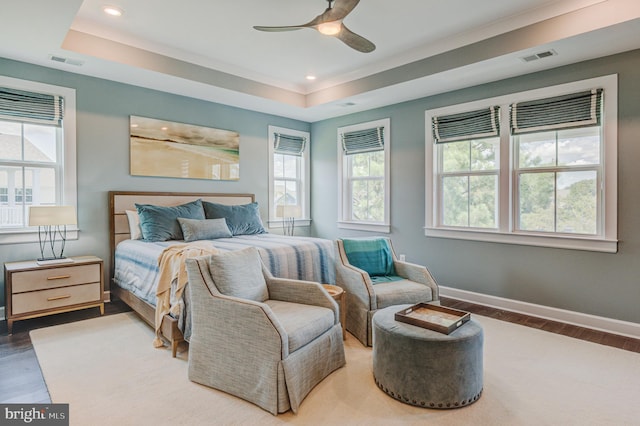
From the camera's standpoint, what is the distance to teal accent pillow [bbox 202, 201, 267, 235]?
15.2ft

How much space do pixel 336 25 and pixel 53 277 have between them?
3423 mm

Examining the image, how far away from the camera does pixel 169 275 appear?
2869mm

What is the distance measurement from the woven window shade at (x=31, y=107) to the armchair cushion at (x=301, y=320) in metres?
3.20

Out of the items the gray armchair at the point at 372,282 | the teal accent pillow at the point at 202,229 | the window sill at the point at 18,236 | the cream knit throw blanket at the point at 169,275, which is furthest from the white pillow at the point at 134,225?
the gray armchair at the point at 372,282

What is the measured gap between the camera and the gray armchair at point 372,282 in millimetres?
3002

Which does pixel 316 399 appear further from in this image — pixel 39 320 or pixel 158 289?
pixel 39 320

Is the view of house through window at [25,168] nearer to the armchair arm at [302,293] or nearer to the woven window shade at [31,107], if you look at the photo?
the woven window shade at [31,107]

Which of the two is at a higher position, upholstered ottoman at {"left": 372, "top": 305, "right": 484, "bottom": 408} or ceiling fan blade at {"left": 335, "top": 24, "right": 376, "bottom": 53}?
ceiling fan blade at {"left": 335, "top": 24, "right": 376, "bottom": 53}

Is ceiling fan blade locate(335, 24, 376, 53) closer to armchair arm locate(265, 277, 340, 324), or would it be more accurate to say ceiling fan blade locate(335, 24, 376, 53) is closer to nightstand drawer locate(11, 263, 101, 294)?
armchair arm locate(265, 277, 340, 324)

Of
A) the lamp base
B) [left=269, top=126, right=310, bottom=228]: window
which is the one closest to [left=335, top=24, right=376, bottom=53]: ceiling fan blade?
[left=269, top=126, right=310, bottom=228]: window

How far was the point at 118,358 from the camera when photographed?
277cm

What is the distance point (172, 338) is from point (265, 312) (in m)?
1.11

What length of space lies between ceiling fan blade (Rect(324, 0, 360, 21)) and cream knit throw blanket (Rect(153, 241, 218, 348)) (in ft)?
6.78

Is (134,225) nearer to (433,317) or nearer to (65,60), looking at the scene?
(65,60)
